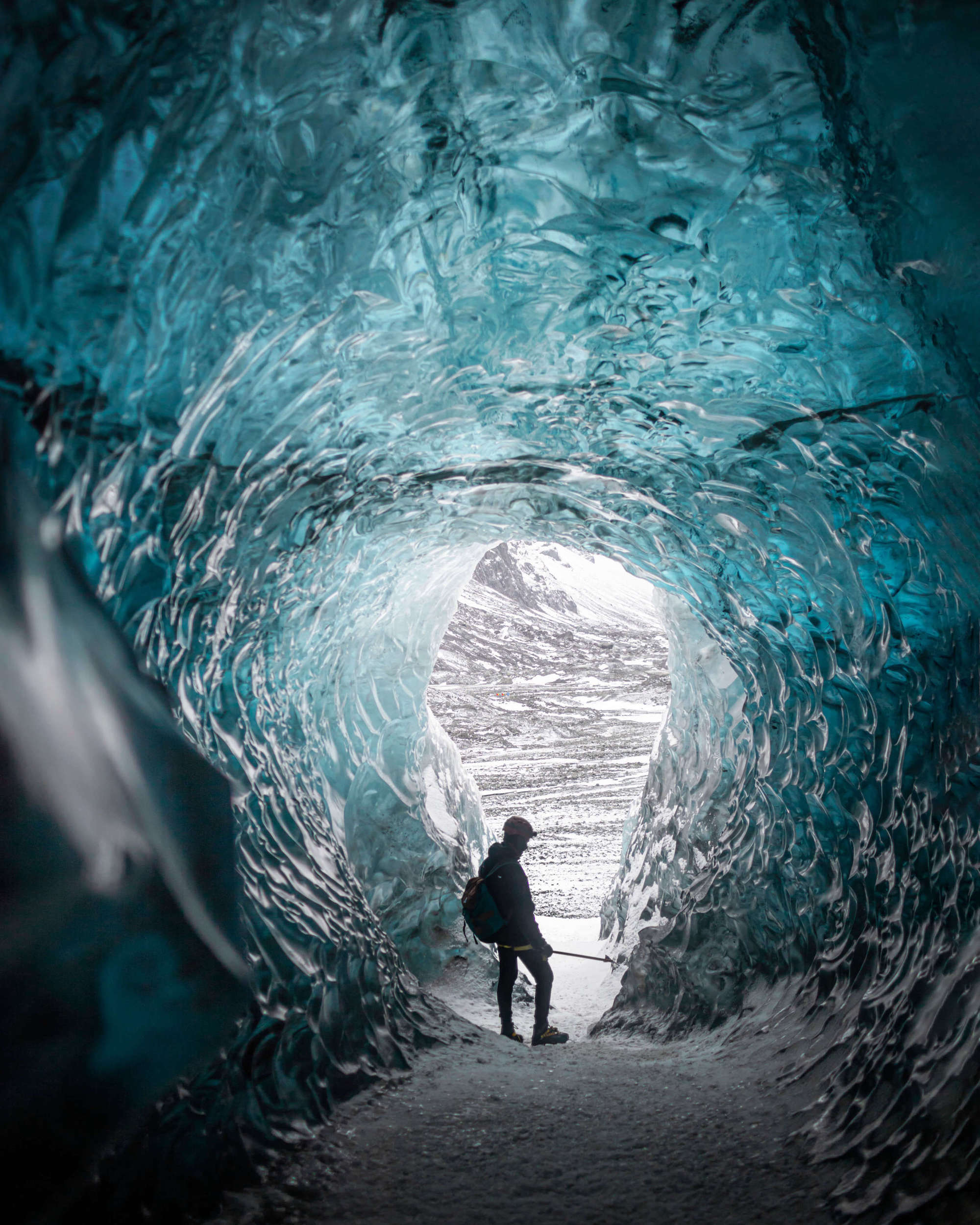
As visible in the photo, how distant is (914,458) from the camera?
267 cm

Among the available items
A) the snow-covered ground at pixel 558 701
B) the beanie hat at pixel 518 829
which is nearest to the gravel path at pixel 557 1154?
the beanie hat at pixel 518 829

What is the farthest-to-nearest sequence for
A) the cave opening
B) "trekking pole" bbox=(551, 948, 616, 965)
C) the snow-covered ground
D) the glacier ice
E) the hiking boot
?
the snow-covered ground < the cave opening < "trekking pole" bbox=(551, 948, 616, 965) < the hiking boot < the glacier ice

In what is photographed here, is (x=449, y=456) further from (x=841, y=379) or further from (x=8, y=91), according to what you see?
(x=8, y=91)

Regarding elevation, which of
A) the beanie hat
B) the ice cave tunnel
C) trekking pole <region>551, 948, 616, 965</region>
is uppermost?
the ice cave tunnel

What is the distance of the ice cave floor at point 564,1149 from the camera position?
2254 mm

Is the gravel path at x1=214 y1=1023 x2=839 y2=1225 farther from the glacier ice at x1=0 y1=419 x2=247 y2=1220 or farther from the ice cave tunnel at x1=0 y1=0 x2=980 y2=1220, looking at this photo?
the glacier ice at x1=0 y1=419 x2=247 y2=1220

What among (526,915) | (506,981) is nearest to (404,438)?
(526,915)

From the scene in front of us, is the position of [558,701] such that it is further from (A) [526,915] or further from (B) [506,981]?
(A) [526,915]

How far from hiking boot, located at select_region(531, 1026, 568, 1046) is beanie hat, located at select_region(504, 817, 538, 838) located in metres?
1.24

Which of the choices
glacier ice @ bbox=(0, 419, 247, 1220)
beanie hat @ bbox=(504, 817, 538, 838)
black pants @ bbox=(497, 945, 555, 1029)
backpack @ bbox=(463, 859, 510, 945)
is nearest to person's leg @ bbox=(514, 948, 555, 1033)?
black pants @ bbox=(497, 945, 555, 1029)

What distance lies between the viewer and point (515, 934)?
15.8 ft

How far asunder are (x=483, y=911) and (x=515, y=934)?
0.80 feet

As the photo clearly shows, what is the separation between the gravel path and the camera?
2.25 meters

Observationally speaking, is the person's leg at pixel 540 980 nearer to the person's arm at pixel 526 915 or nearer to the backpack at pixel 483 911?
the person's arm at pixel 526 915
